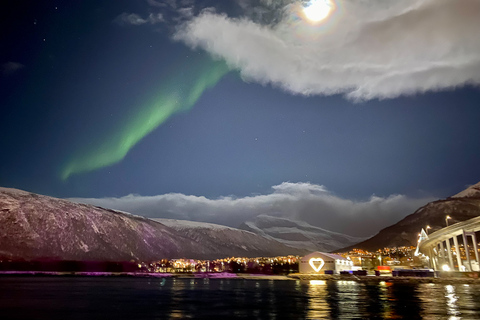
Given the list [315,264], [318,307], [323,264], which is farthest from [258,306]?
[315,264]

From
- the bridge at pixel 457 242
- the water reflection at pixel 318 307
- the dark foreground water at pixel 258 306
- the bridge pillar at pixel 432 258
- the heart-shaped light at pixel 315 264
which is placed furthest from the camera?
the heart-shaped light at pixel 315 264

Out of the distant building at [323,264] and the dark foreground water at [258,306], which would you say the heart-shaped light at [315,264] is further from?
the dark foreground water at [258,306]

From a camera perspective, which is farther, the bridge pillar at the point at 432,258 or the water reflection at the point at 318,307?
the bridge pillar at the point at 432,258

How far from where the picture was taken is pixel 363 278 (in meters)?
151

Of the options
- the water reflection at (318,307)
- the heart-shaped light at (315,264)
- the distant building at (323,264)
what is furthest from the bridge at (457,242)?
the water reflection at (318,307)

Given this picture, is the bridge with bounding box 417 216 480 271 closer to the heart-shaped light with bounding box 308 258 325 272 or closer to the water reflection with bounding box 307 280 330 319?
the heart-shaped light with bounding box 308 258 325 272

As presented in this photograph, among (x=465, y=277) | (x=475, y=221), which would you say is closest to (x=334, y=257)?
(x=465, y=277)

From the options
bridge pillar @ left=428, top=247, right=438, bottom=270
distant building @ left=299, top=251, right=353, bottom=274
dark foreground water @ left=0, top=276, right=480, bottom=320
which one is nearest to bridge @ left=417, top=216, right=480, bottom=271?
bridge pillar @ left=428, top=247, right=438, bottom=270

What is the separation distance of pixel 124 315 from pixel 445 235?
119 m

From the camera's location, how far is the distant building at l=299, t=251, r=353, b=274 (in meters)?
176

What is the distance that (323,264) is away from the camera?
178m

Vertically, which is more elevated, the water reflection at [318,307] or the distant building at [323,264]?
the distant building at [323,264]

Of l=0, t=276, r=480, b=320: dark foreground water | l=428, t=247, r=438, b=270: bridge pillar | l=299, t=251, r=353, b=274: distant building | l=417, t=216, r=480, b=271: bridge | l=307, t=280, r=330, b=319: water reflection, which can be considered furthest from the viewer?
l=428, t=247, r=438, b=270: bridge pillar

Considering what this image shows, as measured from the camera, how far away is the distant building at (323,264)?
175625 millimetres
